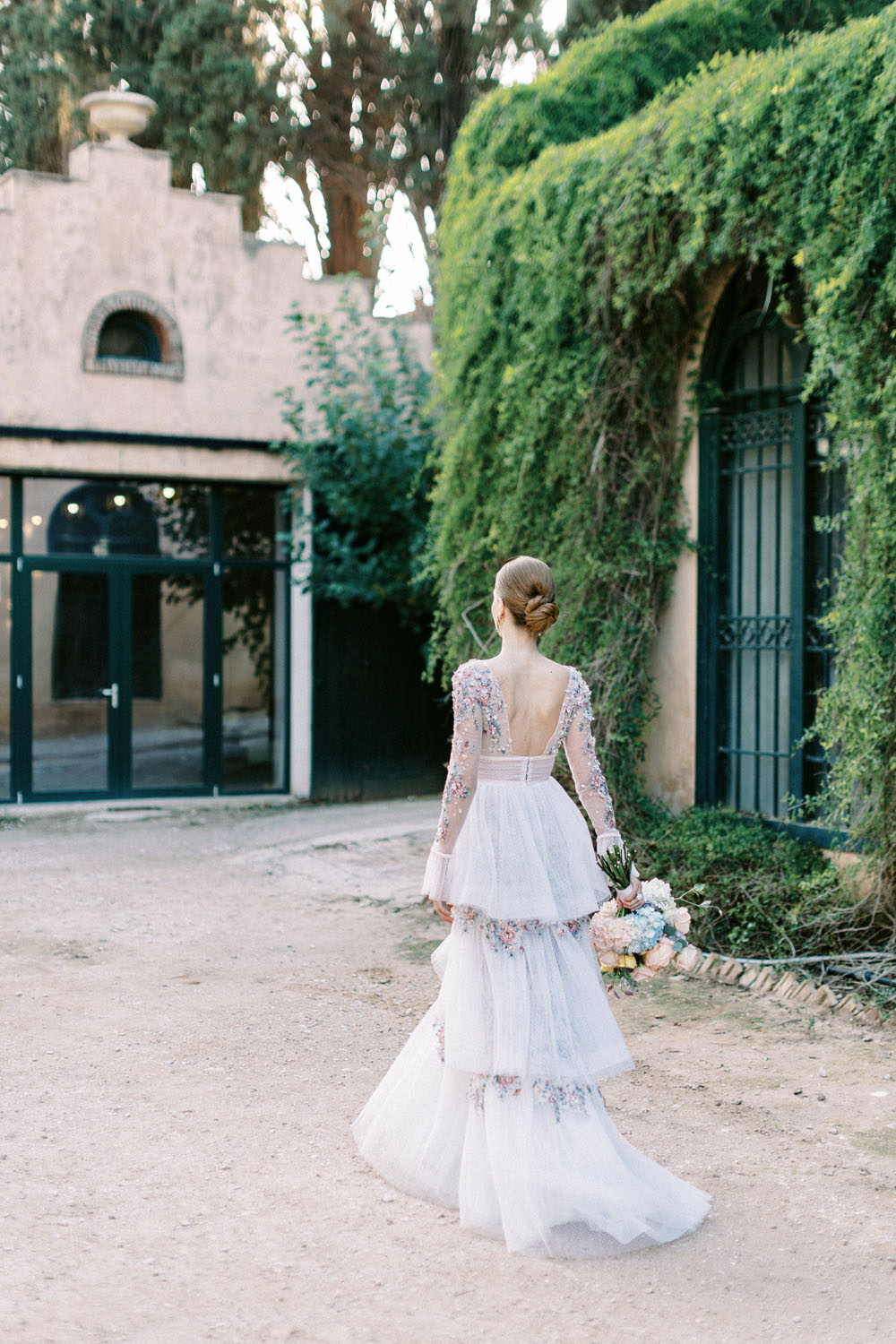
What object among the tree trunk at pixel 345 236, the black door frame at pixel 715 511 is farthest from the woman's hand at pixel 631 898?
the tree trunk at pixel 345 236

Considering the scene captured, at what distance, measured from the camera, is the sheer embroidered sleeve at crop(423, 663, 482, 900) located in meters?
3.81

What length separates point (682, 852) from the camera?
24.6 feet

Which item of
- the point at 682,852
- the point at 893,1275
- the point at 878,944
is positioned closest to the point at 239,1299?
the point at 893,1275

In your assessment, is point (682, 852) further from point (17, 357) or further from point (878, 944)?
point (17, 357)

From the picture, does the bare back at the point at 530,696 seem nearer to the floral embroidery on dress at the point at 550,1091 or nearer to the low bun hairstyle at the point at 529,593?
the low bun hairstyle at the point at 529,593

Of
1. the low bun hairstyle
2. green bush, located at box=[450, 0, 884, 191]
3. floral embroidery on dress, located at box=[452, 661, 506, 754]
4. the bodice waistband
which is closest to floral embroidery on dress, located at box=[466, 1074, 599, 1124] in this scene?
the bodice waistband

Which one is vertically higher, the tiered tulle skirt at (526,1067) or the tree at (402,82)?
the tree at (402,82)

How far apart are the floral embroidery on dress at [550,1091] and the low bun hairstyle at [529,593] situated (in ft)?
4.23

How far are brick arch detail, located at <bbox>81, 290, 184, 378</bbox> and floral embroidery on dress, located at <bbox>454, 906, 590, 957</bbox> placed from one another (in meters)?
9.17

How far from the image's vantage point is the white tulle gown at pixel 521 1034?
11.8 ft

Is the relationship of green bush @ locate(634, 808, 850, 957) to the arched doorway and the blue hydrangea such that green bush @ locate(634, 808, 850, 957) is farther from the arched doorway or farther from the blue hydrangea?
the blue hydrangea

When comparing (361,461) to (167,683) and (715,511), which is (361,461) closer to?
(167,683)

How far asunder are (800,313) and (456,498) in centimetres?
251

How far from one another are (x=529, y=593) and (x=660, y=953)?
1.11 m
